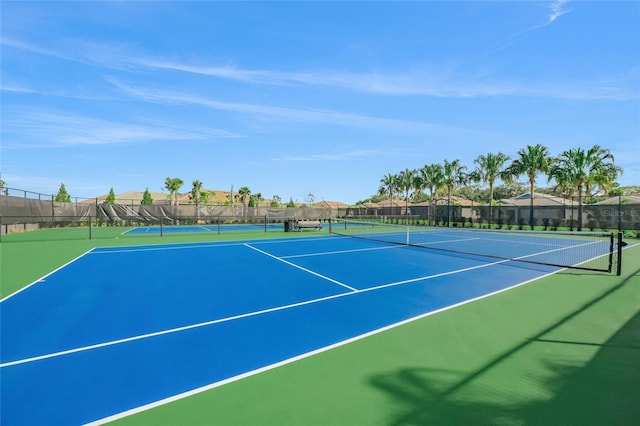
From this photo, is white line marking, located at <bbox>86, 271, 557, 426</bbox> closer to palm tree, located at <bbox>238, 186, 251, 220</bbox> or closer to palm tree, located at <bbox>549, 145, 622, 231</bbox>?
palm tree, located at <bbox>549, 145, 622, 231</bbox>

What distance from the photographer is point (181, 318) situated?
5238 millimetres

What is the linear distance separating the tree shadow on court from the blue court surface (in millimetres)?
1392

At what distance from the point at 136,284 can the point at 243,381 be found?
5.71 metres

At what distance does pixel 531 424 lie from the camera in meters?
2.67

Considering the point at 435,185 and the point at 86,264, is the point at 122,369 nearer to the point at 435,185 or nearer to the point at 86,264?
the point at 86,264

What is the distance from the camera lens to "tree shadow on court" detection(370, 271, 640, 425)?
108 inches

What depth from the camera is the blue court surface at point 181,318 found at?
3205 millimetres

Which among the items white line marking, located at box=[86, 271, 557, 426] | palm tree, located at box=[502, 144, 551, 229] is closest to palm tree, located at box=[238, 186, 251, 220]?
palm tree, located at box=[502, 144, 551, 229]

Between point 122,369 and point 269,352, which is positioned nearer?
point 122,369

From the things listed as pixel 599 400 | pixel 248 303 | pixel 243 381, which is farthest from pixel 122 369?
pixel 599 400

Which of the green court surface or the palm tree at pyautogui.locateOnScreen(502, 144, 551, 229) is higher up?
the palm tree at pyautogui.locateOnScreen(502, 144, 551, 229)

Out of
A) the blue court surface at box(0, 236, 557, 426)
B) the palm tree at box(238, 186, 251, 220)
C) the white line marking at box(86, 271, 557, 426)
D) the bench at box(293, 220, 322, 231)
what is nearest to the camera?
the white line marking at box(86, 271, 557, 426)

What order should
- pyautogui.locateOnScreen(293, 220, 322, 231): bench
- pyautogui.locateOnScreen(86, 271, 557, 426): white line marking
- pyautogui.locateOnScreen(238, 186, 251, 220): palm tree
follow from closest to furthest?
pyautogui.locateOnScreen(86, 271, 557, 426): white line marking, pyautogui.locateOnScreen(293, 220, 322, 231): bench, pyautogui.locateOnScreen(238, 186, 251, 220): palm tree

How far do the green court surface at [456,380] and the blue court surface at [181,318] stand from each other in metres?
0.39
